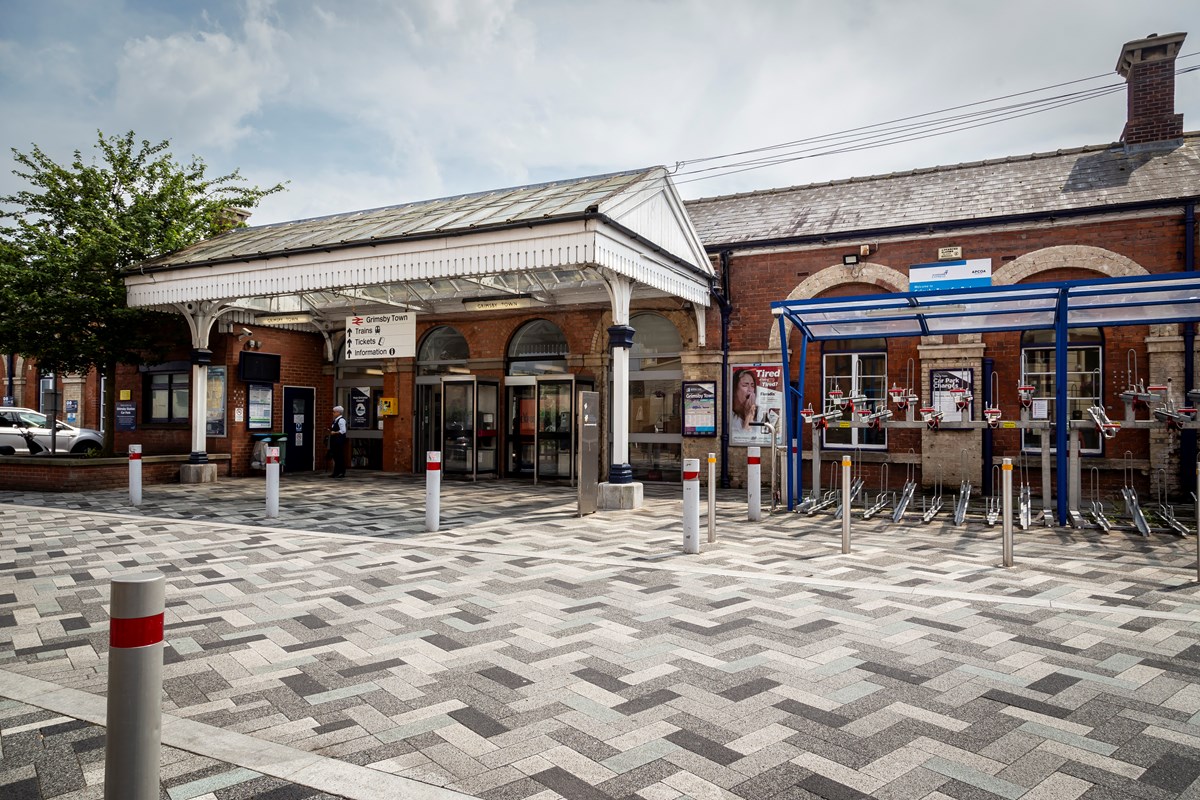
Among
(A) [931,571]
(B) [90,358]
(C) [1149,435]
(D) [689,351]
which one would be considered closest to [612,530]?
(A) [931,571]

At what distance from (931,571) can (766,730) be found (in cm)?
415

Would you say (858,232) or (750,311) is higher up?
(858,232)

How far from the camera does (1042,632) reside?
4.80m

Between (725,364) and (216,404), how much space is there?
461 inches

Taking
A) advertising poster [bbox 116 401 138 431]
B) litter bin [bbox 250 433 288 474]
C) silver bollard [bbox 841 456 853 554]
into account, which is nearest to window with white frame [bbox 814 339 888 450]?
silver bollard [bbox 841 456 853 554]

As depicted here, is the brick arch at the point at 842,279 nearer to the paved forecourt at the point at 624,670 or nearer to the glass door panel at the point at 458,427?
the paved forecourt at the point at 624,670

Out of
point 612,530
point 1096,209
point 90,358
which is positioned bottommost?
point 612,530

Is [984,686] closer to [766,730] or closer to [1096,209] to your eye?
[766,730]

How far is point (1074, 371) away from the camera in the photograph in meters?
12.4

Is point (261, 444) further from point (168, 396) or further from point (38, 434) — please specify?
point (38, 434)

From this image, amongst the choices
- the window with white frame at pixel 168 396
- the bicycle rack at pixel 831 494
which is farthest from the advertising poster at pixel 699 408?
the window with white frame at pixel 168 396

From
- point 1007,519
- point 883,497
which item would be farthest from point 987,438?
point 1007,519

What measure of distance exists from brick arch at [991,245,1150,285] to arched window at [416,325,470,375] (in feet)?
37.9

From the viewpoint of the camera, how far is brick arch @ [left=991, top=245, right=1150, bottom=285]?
11.9 meters
